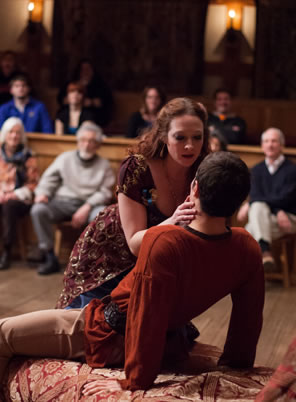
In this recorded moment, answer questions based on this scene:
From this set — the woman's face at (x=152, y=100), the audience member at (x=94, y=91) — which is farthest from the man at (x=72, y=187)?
the audience member at (x=94, y=91)

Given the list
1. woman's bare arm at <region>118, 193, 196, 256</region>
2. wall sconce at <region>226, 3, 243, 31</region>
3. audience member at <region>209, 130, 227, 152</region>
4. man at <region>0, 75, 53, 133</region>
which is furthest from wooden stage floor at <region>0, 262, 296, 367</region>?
wall sconce at <region>226, 3, 243, 31</region>

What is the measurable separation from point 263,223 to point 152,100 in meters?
1.91

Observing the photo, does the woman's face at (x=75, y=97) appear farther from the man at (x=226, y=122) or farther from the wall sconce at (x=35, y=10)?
the wall sconce at (x=35, y=10)

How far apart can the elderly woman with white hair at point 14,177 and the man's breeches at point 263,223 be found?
181 cm

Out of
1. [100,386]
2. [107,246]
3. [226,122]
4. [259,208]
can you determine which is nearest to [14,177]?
[259,208]

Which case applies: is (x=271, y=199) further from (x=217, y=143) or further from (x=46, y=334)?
(x=46, y=334)

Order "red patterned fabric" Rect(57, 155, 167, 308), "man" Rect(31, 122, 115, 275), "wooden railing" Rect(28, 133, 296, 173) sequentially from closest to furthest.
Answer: "red patterned fabric" Rect(57, 155, 167, 308) → "man" Rect(31, 122, 115, 275) → "wooden railing" Rect(28, 133, 296, 173)

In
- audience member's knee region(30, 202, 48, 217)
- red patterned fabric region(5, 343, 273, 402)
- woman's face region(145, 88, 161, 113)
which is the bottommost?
audience member's knee region(30, 202, 48, 217)

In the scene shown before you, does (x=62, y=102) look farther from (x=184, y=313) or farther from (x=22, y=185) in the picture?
(x=184, y=313)

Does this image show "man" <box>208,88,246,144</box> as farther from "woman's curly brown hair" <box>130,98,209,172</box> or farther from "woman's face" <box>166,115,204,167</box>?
"woman's face" <box>166,115,204,167</box>

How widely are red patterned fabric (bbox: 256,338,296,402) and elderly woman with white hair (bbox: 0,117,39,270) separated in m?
3.79

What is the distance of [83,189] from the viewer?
Result: 17.1ft

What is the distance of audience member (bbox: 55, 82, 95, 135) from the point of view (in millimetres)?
6262

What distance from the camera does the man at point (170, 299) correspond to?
1862mm
